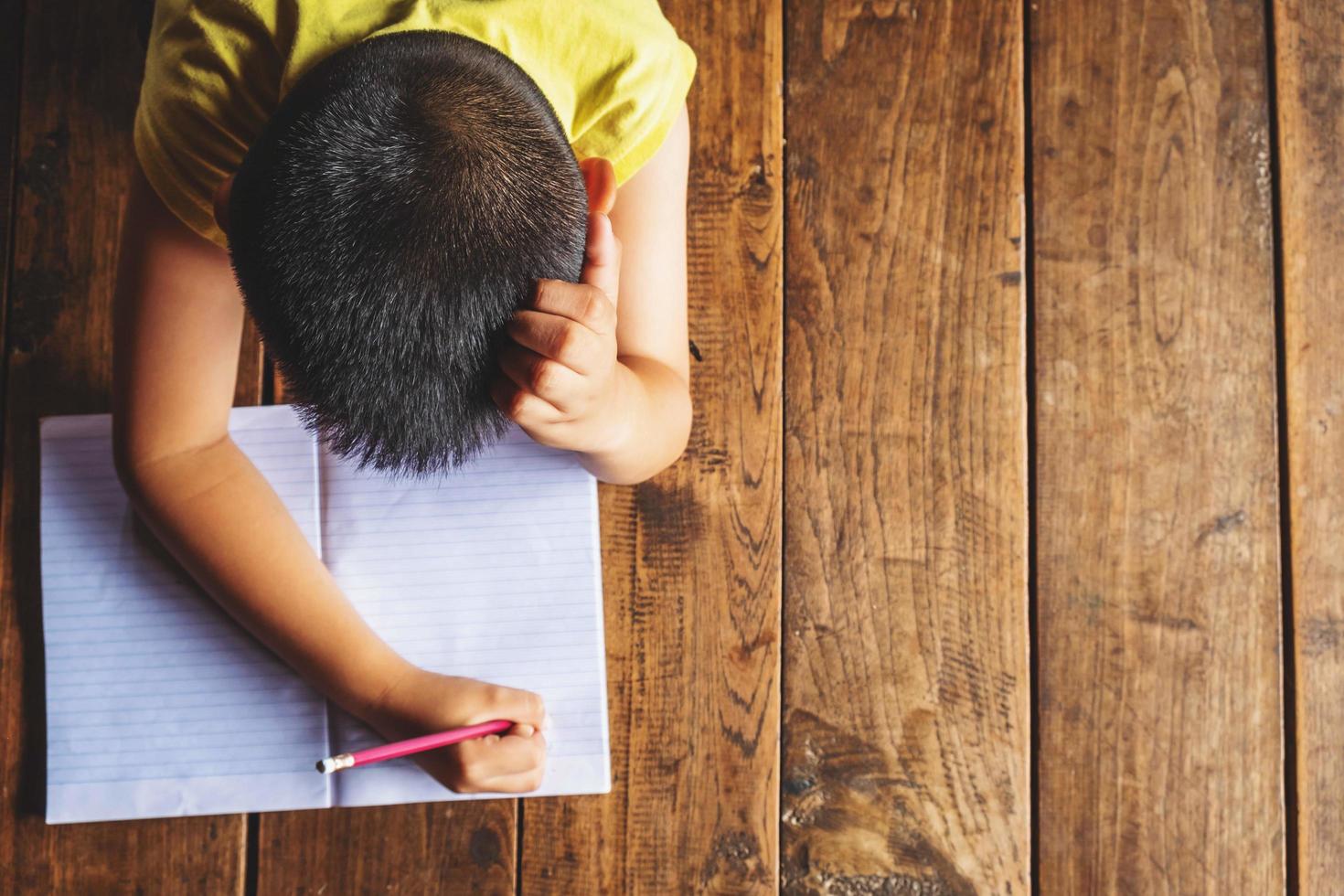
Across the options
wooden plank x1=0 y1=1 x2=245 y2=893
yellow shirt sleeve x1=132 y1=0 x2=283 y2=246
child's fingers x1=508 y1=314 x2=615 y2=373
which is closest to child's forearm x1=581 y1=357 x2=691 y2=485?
child's fingers x1=508 y1=314 x2=615 y2=373

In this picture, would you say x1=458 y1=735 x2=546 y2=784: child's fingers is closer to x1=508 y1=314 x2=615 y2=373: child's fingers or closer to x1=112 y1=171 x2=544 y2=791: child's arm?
x1=112 y1=171 x2=544 y2=791: child's arm

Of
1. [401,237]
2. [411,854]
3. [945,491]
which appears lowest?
[411,854]

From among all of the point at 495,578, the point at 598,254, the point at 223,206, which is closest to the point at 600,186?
the point at 598,254

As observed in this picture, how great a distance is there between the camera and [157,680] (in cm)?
58

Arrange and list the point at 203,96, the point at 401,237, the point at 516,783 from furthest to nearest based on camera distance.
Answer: the point at 516,783 → the point at 203,96 → the point at 401,237

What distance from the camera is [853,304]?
0.60 meters

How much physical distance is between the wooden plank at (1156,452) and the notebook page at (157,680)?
0.46 meters

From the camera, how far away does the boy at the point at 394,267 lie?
343 mm

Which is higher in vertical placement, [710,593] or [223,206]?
[223,206]

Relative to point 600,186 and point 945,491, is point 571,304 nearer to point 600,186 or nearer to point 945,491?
point 600,186

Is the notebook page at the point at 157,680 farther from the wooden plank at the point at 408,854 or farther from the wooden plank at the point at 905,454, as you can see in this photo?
the wooden plank at the point at 905,454

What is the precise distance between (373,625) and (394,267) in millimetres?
306

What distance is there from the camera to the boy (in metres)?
0.34

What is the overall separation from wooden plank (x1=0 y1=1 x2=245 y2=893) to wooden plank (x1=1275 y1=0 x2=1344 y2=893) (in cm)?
66
